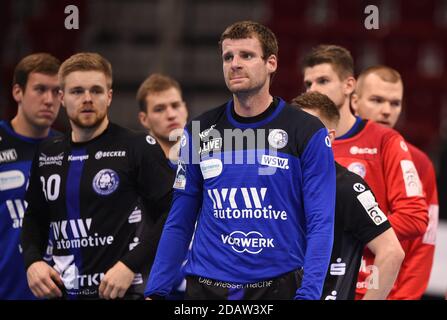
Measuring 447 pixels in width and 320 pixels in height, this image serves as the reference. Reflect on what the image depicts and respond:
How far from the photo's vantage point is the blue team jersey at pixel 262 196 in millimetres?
4219

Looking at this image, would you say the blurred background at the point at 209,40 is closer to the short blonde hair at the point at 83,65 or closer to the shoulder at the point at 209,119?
the short blonde hair at the point at 83,65

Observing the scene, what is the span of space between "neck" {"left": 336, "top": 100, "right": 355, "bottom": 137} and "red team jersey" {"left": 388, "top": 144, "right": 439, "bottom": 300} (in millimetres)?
841

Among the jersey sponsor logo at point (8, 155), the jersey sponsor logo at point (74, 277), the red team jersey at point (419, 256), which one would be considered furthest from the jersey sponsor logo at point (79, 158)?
the red team jersey at point (419, 256)

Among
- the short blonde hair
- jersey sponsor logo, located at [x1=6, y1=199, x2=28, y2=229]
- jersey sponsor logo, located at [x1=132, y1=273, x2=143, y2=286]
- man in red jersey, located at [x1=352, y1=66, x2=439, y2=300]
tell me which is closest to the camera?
jersey sponsor logo, located at [x1=132, y1=273, x2=143, y2=286]

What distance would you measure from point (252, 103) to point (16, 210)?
230 centimetres

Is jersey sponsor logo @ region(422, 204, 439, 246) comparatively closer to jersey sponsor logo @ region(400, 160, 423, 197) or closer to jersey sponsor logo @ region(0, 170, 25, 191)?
jersey sponsor logo @ region(400, 160, 423, 197)

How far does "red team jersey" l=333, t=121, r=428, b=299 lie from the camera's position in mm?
5457

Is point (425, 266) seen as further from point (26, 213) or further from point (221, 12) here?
point (221, 12)

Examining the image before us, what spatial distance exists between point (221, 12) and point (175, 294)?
715 centimetres

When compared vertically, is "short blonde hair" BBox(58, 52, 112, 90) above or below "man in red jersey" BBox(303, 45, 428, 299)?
above

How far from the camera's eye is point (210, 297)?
4.27m

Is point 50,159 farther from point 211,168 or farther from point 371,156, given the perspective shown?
point 371,156

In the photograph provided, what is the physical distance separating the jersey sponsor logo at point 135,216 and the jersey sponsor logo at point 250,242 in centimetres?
114

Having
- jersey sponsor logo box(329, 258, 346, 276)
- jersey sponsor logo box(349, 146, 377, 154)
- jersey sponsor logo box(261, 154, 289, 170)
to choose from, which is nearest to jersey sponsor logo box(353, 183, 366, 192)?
jersey sponsor logo box(329, 258, 346, 276)
